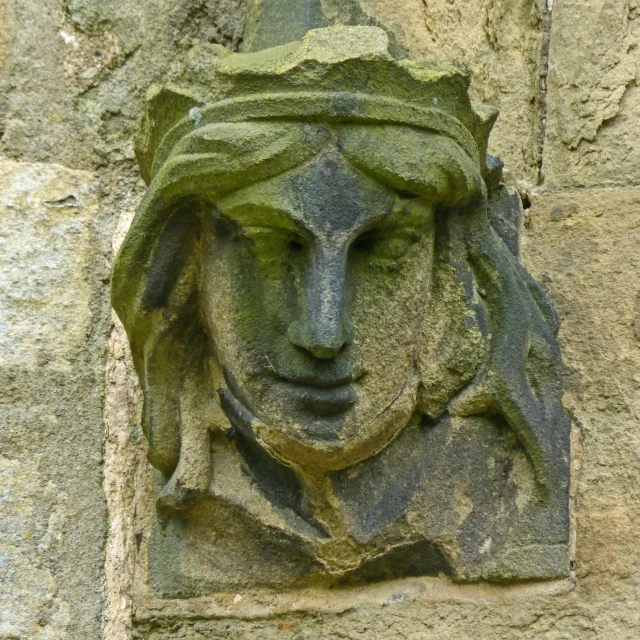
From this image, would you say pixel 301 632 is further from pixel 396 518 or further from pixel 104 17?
pixel 104 17

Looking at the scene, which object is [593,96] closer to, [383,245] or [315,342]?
[383,245]

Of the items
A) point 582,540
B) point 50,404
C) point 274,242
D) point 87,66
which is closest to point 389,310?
point 274,242

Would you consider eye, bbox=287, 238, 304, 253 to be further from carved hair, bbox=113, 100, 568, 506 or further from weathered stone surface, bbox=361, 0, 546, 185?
weathered stone surface, bbox=361, 0, 546, 185

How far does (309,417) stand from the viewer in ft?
4.77

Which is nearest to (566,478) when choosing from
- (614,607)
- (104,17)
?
(614,607)

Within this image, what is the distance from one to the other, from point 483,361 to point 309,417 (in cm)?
31

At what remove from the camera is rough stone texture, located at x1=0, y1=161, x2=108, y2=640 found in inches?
64.5

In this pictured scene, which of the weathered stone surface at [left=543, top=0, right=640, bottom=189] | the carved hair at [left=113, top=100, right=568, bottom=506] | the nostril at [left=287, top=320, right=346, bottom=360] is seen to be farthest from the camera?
the weathered stone surface at [left=543, top=0, right=640, bottom=189]

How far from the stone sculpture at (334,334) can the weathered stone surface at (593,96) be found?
9.9 inches

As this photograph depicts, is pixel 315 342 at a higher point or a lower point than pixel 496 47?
lower

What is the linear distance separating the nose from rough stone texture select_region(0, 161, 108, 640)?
53 cm

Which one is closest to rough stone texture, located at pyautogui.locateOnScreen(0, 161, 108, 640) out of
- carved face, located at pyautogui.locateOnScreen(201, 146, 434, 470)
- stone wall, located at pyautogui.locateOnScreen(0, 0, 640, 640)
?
stone wall, located at pyautogui.locateOnScreen(0, 0, 640, 640)

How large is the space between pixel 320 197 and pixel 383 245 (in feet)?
0.47

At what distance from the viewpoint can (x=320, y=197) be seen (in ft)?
4.62
